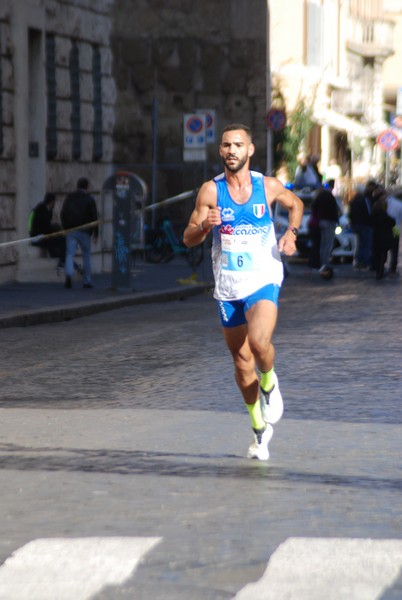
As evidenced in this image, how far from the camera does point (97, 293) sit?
23.1 metres

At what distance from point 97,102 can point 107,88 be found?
26.0 inches

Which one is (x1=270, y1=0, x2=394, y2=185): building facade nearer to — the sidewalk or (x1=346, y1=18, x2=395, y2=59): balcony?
(x1=346, y1=18, x2=395, y2=59): balcony

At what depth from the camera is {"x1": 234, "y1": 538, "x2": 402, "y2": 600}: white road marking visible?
18.3 ft

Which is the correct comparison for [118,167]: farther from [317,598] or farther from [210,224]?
[317,598]

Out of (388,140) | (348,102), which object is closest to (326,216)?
(388,140)

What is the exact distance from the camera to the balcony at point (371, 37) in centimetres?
7162

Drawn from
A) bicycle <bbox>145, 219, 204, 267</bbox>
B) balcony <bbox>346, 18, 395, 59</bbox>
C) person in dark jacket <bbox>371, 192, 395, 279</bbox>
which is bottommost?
bicycle <bbox>145, 219, 204, 267</bbox>

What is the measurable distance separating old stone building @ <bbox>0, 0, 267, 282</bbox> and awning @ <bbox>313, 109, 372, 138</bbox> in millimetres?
13153

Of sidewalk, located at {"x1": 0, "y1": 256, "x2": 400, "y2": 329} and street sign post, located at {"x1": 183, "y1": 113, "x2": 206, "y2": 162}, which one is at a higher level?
street sign post, located at {"x1": 183, "y1": 113, "x2": 206, "y2": 162}

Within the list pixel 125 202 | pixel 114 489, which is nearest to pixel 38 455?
pixel 114 489

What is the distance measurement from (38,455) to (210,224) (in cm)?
151

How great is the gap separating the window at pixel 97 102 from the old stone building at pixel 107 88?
3 centimetres

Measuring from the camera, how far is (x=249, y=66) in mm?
42938

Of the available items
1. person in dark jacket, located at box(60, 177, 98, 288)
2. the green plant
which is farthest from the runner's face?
the green plant
